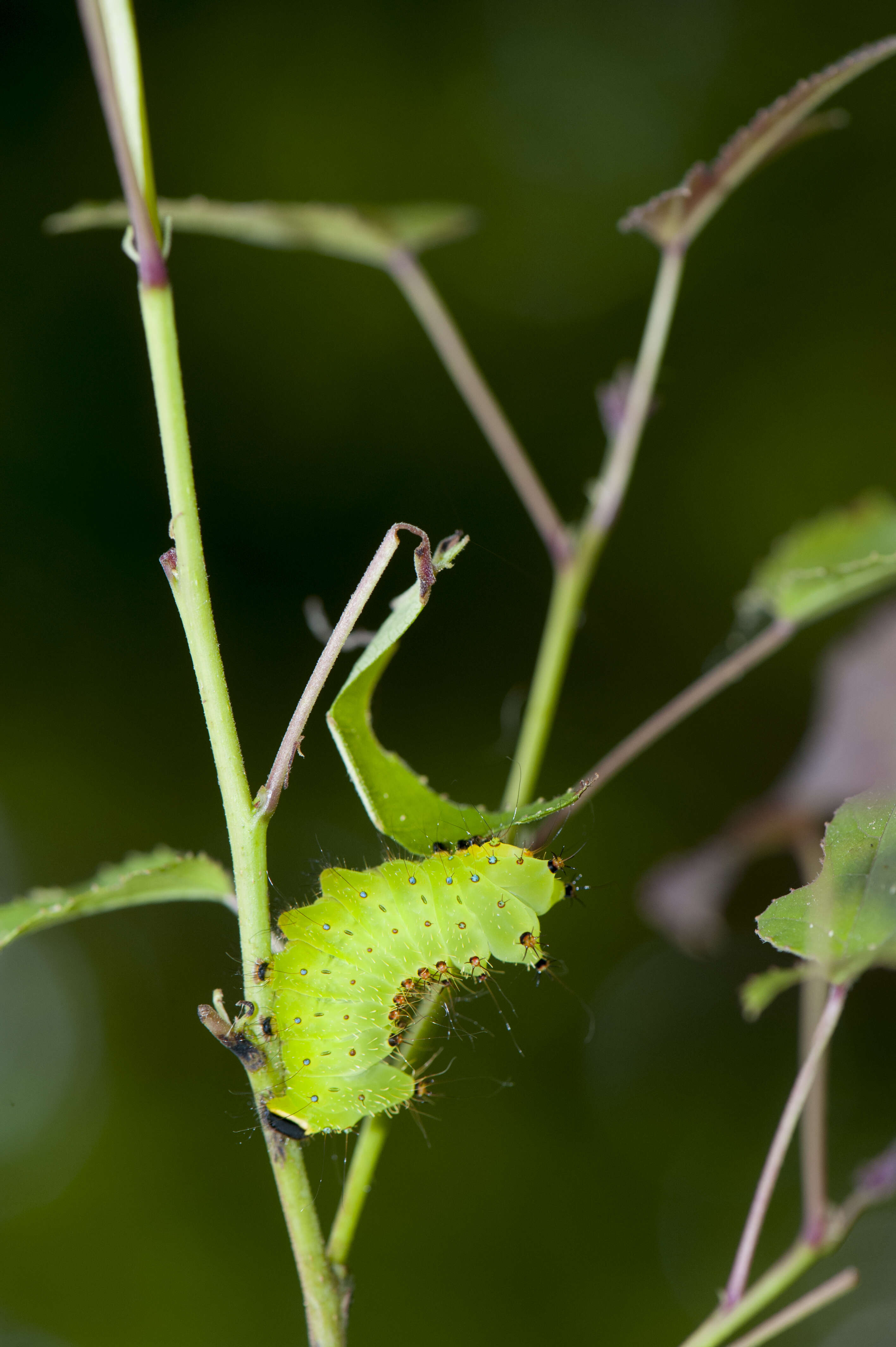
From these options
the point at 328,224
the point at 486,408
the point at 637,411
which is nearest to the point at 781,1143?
the point at 637,411

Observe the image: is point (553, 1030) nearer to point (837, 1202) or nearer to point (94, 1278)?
point (837, 1202)

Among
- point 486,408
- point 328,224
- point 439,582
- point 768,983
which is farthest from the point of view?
point 439,582

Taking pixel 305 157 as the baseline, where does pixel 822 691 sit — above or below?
below

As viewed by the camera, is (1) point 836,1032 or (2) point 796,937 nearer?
(2) point 796,937

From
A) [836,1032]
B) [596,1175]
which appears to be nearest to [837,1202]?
[836,1032]

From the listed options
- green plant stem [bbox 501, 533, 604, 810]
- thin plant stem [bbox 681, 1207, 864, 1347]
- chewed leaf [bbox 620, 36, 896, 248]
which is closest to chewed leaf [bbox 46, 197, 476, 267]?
chewed leaf [bbox 620, 36, 896, 248]

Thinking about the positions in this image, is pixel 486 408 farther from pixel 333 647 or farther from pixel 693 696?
pixel 333 647

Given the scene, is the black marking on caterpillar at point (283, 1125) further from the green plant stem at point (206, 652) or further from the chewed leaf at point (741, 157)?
the chewed leaf at point (741, 157)
